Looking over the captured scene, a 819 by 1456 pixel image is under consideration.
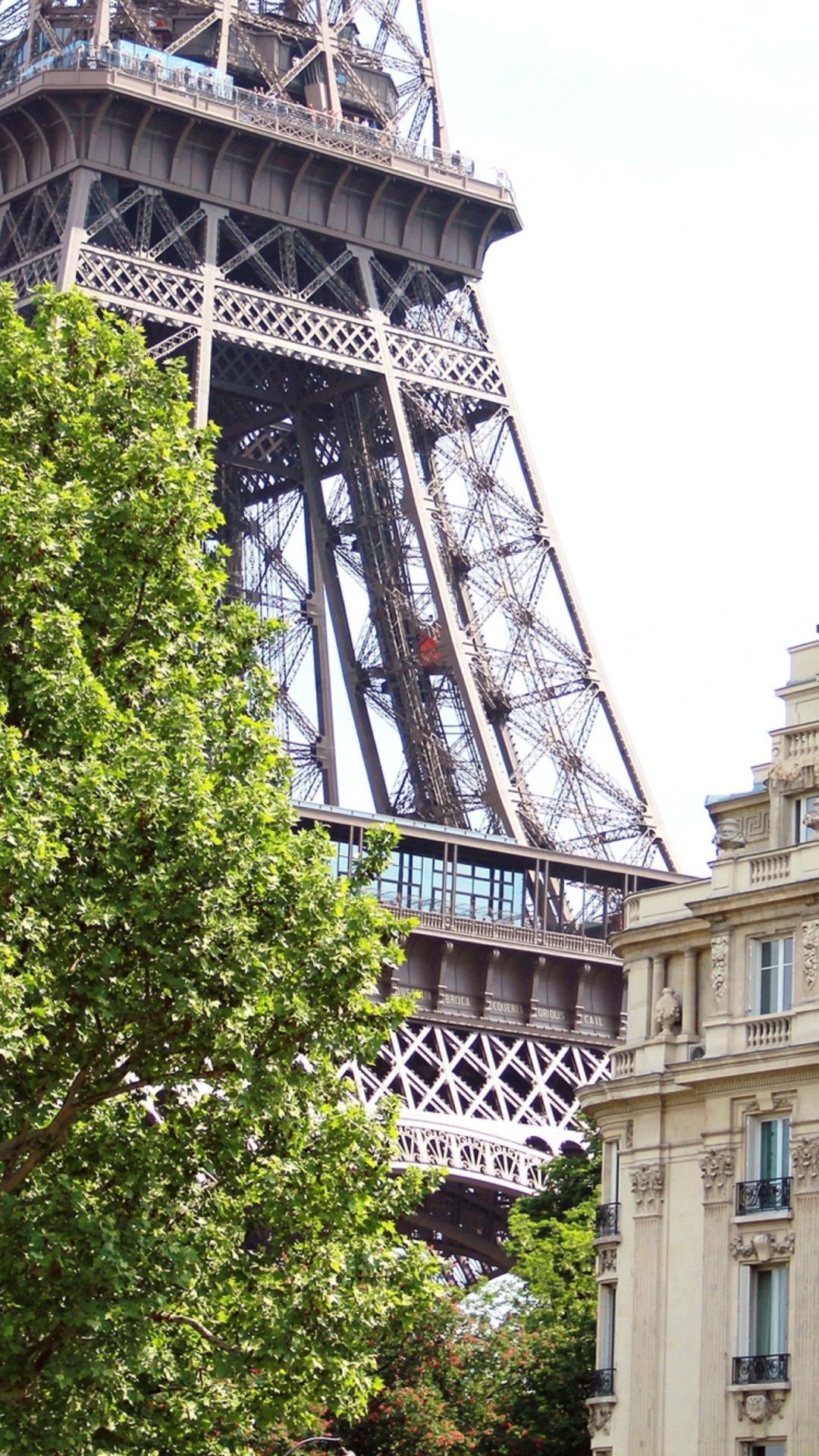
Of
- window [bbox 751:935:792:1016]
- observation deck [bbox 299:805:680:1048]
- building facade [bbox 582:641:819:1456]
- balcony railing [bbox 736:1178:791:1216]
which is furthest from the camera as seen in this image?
observation deck [bbox 299:805:680:1048]

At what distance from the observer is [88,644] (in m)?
36.7

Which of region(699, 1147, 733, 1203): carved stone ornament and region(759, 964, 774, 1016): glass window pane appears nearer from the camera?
region(699, 1147, 733, 1203): carved stone ornament

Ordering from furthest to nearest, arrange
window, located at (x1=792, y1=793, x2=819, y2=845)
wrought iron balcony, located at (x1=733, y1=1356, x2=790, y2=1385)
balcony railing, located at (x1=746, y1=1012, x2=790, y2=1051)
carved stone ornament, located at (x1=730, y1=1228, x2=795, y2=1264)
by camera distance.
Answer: window, located at (x1=792, y1=793, x2=819, y2=845), balcony railing, located at (x1=746, y1=1012, x2=790, y2=1051), carved stone ornament, located at (x1=730, y1=1228, x2=795, y2=1264), wrought iron balcony, located at (x1=733, y1=1356, x2=790, y2=1385)

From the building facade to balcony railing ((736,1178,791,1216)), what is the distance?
4cm

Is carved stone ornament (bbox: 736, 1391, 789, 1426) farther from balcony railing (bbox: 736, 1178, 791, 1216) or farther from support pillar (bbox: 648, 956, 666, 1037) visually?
support pillar (bbox: 648, 956, 666, 1037)

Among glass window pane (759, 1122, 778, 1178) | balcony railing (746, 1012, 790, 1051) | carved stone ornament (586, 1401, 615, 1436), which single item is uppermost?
balcony railing (746, 1012, 790, 1051)

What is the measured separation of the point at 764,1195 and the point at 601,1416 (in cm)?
509

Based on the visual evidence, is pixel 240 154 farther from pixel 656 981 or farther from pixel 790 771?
pixel 656 981

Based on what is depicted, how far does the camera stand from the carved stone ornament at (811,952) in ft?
156

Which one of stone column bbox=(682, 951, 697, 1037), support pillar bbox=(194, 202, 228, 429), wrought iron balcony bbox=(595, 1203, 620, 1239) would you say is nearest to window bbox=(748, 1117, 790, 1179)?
stone column bbox=(682, 951, 697, 1037)

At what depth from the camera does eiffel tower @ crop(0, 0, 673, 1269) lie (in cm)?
7225

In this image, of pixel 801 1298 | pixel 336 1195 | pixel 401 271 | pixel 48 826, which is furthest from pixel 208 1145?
pixel 401 271

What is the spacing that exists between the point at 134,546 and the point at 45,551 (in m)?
1.92

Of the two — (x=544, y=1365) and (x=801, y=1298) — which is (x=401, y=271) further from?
(x=801, y=1298)
